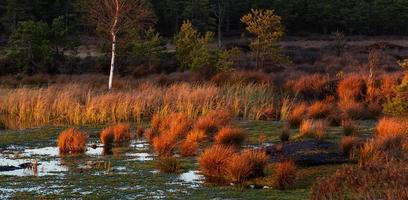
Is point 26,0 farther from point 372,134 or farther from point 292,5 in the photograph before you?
point 372,134

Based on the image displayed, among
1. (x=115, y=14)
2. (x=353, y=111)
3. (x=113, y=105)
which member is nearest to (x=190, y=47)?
(x=115, y=14)

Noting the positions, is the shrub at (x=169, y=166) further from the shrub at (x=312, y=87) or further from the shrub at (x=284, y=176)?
the shrub at (x=312, y=87)

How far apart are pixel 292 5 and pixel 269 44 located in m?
51.1

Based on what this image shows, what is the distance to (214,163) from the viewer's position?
10672 mm

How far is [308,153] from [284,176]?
2336mm

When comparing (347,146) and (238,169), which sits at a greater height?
(238,169)

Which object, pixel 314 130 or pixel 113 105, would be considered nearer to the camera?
pixel 314 130

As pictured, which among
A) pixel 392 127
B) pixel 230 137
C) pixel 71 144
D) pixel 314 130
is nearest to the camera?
pixel 71 144

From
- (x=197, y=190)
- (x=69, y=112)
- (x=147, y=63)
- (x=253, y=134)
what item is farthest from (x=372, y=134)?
(x=147, y=63)

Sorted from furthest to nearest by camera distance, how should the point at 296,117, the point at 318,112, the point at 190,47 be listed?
the point at 190,47 < the point at 318,112 < the point at 296,117

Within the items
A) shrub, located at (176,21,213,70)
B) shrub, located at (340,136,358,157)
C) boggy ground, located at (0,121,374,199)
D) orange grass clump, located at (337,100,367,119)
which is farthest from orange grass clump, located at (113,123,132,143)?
shrub, located at (176,21,213,70)

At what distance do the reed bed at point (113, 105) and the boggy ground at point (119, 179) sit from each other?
5.23 metres

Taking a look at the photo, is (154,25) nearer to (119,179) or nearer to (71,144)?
(71,144)

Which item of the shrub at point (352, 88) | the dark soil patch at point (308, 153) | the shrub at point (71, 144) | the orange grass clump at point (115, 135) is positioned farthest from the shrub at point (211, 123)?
the shrub at point (352, 88)
